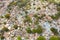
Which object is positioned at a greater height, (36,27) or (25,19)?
(25,19)

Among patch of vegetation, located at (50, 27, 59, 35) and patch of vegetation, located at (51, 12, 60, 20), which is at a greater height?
patch of vegetation, located at (51, 12, 60, 20)

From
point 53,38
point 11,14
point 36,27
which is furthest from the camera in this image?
point 11,14

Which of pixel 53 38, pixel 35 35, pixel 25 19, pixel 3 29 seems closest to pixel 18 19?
pixel 25 19

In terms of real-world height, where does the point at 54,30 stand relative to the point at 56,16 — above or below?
below

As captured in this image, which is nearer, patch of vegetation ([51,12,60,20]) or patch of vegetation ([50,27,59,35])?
patch of vegetation ([50,27,59,35])

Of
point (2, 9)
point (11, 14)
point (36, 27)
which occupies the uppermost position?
point (2, 9)

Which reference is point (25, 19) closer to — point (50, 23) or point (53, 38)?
point (50, 23)

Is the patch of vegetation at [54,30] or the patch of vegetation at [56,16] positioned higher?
the patch of vegetation at [56,16]

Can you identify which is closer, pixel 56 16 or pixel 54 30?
pixel 54 30

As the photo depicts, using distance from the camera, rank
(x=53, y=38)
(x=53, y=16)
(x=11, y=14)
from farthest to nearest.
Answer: (x=11, y=14) < (x=53, y=16) < (x=53, y=38)

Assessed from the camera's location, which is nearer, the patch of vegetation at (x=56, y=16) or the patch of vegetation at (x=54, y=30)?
the patch of vegetation at (x=54, y=30)

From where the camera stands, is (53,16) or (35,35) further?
(53,16)
